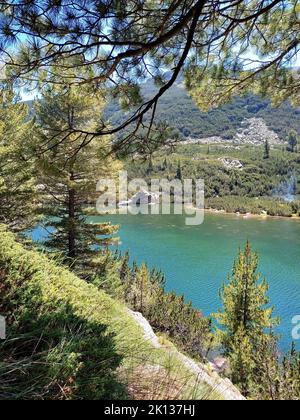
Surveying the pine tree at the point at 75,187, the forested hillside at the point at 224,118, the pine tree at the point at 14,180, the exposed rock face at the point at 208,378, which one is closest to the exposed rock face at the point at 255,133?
the forested hillside at the point at 224,118

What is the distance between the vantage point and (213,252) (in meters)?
38.1

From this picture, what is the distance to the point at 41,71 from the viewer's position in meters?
3.26

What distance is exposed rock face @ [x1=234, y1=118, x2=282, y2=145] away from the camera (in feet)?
445

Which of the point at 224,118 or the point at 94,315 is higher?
the point at 224,118

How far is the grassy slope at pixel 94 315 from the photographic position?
211cm

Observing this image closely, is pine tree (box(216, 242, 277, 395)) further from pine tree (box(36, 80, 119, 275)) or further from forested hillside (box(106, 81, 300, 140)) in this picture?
forested hillside (box(106, 81, 300, 140))

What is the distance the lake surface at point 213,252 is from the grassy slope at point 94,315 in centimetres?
1150

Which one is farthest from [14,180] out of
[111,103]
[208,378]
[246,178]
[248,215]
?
[246,178]

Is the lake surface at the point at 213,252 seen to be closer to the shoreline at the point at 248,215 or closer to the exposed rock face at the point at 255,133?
the shoreline at the point at 248,215

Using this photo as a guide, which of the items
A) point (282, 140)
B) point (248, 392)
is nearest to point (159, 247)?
point (248, 392)

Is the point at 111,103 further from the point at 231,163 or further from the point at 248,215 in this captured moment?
the point at 231,163

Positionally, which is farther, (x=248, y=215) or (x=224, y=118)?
(x=224, y=118)

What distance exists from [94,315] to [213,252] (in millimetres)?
36518

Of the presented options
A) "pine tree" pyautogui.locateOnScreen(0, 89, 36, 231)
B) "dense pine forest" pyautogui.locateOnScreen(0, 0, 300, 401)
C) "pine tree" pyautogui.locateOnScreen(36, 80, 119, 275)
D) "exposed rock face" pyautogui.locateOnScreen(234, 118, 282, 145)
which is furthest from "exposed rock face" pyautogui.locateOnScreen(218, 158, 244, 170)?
"dense pine forest" pyautogui.locateOnScreen(0, 0, 300, 401)
